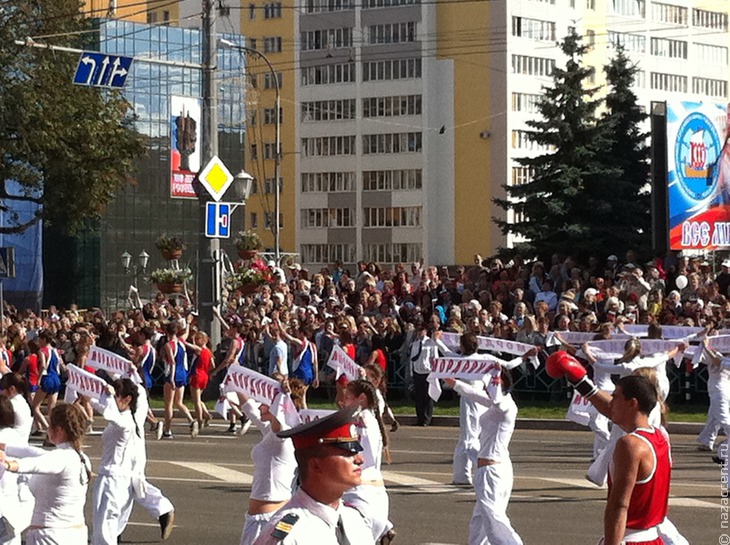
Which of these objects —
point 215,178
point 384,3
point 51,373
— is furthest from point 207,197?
point 384,3

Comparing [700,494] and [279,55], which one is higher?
[279,55]

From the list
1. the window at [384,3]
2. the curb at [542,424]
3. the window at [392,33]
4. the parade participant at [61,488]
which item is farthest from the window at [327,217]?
the parade participant at [61,488]

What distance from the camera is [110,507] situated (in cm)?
1262

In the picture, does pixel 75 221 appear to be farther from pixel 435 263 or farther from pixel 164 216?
pixel 435 263

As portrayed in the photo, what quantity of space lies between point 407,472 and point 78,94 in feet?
97.8

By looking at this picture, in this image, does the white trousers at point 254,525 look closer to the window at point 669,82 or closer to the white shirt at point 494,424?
the white shirt at point 494,424

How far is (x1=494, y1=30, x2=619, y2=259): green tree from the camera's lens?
43.5m

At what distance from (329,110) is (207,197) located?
70.5m

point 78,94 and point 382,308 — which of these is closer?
point 382,308

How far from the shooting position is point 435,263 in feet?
312

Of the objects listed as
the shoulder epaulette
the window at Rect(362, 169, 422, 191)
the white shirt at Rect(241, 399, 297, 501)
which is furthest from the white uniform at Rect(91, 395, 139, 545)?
the window at Rect(362, 169, 422, 191)

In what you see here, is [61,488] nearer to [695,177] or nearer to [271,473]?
[271,473]

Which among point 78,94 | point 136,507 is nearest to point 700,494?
point 136,507

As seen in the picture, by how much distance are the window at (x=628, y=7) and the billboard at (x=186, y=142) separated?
69353 mm
